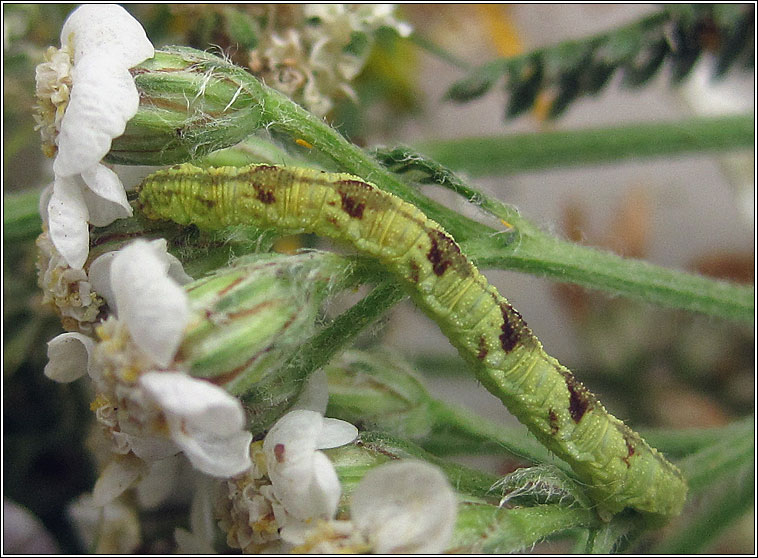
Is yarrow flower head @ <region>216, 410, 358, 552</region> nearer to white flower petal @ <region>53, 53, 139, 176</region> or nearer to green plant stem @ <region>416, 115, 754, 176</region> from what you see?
white flower petal @ <region>53, 53, 139, 176</region>

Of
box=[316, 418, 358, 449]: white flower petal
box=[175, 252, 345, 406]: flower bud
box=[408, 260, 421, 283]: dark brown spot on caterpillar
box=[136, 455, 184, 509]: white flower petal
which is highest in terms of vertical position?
box=[408, 260, 421, 283]: dark brown spot on caterpillar

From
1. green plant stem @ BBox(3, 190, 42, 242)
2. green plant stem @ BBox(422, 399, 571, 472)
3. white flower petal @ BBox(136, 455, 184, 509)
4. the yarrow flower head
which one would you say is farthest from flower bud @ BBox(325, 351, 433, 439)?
green plant stem @ BBox(3, 190, 42, 242)

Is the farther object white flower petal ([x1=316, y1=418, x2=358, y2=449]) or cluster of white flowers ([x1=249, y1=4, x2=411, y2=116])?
cluster of white flowers ([x1=249, y1=4, x2=411, y2=116])

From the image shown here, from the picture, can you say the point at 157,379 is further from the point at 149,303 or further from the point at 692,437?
the point at 692,437

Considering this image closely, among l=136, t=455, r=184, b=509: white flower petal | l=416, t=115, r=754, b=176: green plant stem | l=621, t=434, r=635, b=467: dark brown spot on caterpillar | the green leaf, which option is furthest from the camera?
l=416, t=115, r=754, b=176: green plant stem

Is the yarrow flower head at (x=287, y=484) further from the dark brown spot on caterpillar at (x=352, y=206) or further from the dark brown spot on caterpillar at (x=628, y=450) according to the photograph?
the dark brown spot on caterpillar at (x=628, y=450)

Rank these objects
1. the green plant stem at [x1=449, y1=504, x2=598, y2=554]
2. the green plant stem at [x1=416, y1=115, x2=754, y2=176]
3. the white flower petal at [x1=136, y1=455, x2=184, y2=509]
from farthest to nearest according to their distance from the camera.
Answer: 1. the green plant stem at [x1=416, y1=115, x2=754, y2=176]
2. the white flower petal at [x1=136, y1=455, x2=184, y2=509]
3. the green plant stem at [x1=449, y1=504, x2=598, y2=554]

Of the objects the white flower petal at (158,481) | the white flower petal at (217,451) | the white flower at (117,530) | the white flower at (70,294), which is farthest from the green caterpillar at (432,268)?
the white flower at (117,530)

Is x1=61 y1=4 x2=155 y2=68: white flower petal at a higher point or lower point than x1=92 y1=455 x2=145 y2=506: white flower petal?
higher
